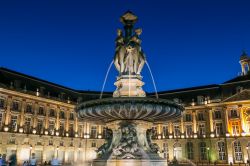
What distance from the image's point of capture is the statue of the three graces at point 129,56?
54.1ft

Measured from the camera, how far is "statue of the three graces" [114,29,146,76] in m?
16.5

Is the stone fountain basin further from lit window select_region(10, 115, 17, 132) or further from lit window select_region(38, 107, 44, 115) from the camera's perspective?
lit window select_region(38, 107, 44, 115)

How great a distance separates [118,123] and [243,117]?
4917 centimetres

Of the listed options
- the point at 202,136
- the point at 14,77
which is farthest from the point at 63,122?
the point at 202,136

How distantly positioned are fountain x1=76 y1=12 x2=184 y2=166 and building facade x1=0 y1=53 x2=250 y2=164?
3846 centimetres

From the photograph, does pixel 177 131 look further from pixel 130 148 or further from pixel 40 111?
pixel 130 148

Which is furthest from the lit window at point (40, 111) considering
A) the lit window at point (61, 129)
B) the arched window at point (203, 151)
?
the arched window at point (203, 151)

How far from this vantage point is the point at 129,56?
16516 millimetres

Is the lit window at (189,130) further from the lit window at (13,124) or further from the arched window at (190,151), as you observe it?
the lit window at (13,124)

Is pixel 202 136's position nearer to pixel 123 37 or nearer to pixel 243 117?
pixel 243 117

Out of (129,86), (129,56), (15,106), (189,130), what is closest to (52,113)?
(15,106)

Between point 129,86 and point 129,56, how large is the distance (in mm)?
1847

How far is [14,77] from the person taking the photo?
2144 inches

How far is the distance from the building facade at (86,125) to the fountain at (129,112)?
38.5 m
